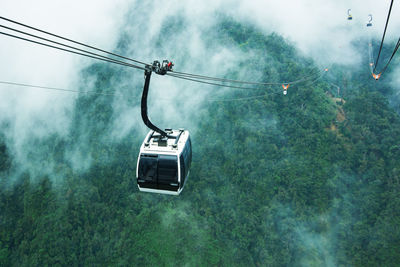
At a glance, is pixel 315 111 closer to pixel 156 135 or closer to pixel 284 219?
pixel 284 219

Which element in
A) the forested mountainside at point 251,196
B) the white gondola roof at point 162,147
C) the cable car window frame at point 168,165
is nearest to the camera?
the cable car window frame at point 168,165

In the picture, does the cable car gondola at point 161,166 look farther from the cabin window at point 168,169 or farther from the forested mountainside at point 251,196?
the forested mountainside at point 251,196

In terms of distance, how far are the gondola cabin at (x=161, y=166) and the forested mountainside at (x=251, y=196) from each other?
31.0 m

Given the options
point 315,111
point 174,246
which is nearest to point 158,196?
point 174,246

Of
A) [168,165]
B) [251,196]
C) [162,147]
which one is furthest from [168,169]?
[251,196]

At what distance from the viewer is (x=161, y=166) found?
1107cm

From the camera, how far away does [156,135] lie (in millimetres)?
11930

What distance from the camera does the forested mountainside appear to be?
36.8 meters

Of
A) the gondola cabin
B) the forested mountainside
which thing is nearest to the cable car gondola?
the gondola cabin

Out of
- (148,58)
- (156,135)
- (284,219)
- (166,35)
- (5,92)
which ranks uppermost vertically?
(166,35)

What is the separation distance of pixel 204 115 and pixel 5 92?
2125 inches

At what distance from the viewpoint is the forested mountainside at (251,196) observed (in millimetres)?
36812

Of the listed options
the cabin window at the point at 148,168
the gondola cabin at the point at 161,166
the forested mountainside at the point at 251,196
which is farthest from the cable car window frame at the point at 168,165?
the forested mountainside at the point at 251,196

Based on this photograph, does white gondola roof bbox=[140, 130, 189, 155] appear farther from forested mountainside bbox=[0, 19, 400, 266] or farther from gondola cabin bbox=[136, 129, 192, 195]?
forested mountainside bbox=[0, 19, 400, 266]
